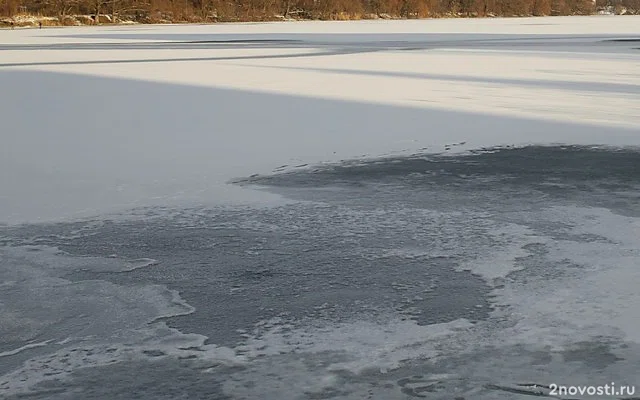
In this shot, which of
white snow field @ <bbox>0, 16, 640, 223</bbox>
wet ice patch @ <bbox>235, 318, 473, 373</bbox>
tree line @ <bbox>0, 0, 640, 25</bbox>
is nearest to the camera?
wet ice patch @ <bbox>235, 318, 473, 373</bbox>

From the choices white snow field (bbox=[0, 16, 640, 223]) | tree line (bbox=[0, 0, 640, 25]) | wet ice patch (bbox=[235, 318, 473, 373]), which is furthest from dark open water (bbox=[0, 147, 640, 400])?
tree line (bbox=[0, 0, 640, 25])

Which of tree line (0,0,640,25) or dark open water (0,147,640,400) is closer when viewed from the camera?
dark open water (0,147,640,400)

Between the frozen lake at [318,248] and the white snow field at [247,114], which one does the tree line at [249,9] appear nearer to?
the white snow field at [247,114]

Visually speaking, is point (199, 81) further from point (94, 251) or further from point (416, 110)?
point (94, 251)

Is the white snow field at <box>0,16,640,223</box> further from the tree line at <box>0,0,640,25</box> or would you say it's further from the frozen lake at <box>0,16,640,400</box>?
the tree line at <box>0,0,640,25</box>

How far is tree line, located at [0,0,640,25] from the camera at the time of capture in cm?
4097

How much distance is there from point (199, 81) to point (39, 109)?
3.38m

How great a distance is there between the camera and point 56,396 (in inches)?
99.0

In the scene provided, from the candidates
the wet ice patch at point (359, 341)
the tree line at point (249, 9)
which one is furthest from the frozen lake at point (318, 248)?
the tree line at point (249, 9)

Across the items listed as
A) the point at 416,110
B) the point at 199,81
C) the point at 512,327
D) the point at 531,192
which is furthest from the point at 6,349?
the point at 199,81

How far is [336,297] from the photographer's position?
3.40m

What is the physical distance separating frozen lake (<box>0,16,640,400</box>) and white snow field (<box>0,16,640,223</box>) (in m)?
0.05

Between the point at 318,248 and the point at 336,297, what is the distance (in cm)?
69

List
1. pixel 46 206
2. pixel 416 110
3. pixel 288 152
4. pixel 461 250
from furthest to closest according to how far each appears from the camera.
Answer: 1. pixel 416 110
2. pixel 288 152
3. pixel 46 206
4. pixel 461 250
